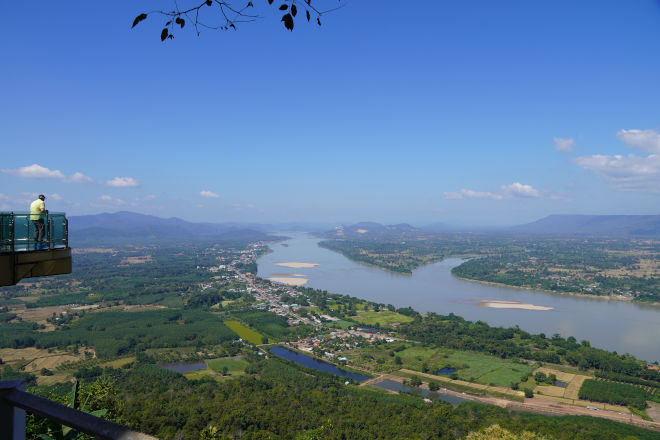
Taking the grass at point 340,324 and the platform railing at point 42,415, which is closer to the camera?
the platform railing at point 42,415

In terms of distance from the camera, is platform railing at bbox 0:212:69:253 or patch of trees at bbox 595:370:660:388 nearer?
platform railing at bbox 0:212:69:253

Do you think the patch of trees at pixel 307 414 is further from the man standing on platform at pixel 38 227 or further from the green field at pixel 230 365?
the man standing on platform at pixel 38 227

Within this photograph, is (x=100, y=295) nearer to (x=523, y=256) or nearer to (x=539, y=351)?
(x=539, y=351)

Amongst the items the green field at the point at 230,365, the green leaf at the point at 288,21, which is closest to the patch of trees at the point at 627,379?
the green field at the point at 230,365

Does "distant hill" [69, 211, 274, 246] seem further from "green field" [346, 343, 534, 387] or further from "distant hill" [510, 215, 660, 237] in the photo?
"distant hill" [510, 215, 660, 237]

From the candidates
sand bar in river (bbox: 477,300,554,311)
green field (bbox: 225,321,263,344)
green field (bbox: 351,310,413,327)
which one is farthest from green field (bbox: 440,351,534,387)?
green field (bbox: 225,321,263,344)

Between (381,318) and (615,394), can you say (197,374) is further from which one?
(615,394)

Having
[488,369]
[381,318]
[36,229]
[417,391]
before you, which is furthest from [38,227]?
[381,318]
